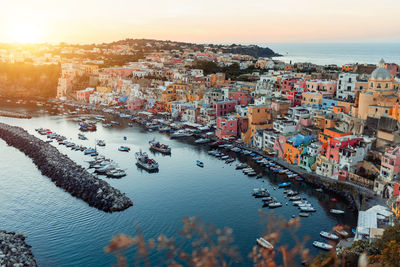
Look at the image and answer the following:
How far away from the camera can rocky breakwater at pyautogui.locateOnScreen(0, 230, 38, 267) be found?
923 centimetres

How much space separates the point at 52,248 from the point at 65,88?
3314 centimetres

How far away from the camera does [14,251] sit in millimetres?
9797

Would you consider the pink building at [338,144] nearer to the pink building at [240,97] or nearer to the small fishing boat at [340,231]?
the small fishing boat at [340,231]

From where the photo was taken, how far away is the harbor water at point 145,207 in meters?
10.8

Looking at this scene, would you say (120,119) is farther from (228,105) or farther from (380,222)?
(380,222)

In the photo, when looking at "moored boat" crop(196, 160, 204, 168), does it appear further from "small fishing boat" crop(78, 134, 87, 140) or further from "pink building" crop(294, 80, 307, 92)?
"pink building" crop(294, 80, 307, 92)

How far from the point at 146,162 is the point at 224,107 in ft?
30.5

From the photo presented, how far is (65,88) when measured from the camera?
40531 millimetres

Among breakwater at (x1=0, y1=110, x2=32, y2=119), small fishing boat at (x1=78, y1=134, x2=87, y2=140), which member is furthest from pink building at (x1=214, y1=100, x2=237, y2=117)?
breakwater at (x1=0, y1=110, x2=32, y2=119)

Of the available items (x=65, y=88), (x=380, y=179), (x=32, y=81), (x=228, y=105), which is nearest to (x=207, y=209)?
(x=380, y=179)

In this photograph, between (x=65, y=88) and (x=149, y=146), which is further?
(x=65, y=88)

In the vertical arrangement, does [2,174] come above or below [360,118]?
below

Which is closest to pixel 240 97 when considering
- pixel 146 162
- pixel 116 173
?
pixel 146 162

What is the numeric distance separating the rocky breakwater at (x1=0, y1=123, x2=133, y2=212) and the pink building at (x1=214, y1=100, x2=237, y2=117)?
35.7 ft
